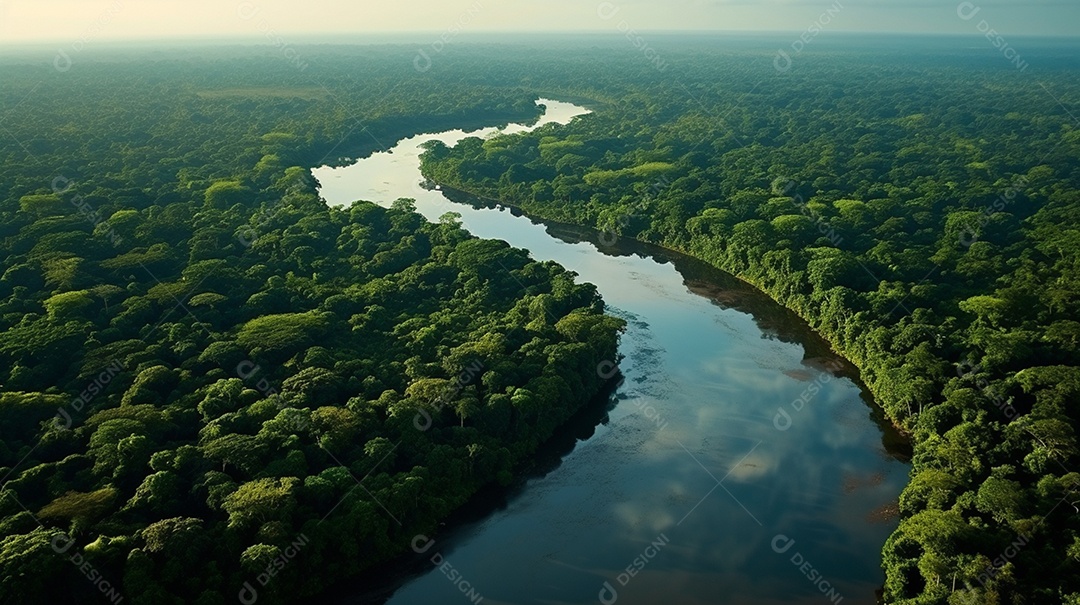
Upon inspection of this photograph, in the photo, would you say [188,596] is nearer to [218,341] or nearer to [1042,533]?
[218,341]

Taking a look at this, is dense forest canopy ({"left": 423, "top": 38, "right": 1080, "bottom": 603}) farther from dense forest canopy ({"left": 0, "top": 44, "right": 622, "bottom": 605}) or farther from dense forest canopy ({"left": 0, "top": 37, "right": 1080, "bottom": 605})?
dense forest canopy ({"left": 0, "top": 44, "right": 622, "bottom": 605})

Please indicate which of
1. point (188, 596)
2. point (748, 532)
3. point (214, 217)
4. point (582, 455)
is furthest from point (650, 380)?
point (214, 217)

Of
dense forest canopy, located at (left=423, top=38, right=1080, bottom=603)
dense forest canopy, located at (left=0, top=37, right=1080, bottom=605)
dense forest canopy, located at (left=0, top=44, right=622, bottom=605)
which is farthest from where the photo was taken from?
dense forest canopy, located at (left=423, top=38, right=1080, bottom=603)

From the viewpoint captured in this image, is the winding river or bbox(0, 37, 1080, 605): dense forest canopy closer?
bbox(0, 37, 1080, 605): dense forest canopy

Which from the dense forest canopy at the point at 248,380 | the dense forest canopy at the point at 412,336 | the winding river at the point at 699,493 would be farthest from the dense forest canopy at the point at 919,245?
the dense forest canopy at the point at 248,380

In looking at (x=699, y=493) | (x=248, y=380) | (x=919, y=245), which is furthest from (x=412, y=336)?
(x=919, y=245)

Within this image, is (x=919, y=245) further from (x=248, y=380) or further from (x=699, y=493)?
(x=248, y=380)

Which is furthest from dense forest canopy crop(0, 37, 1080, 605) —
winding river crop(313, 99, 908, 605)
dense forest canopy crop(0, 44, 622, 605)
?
winding river crop(313, 99, 908, 605)
